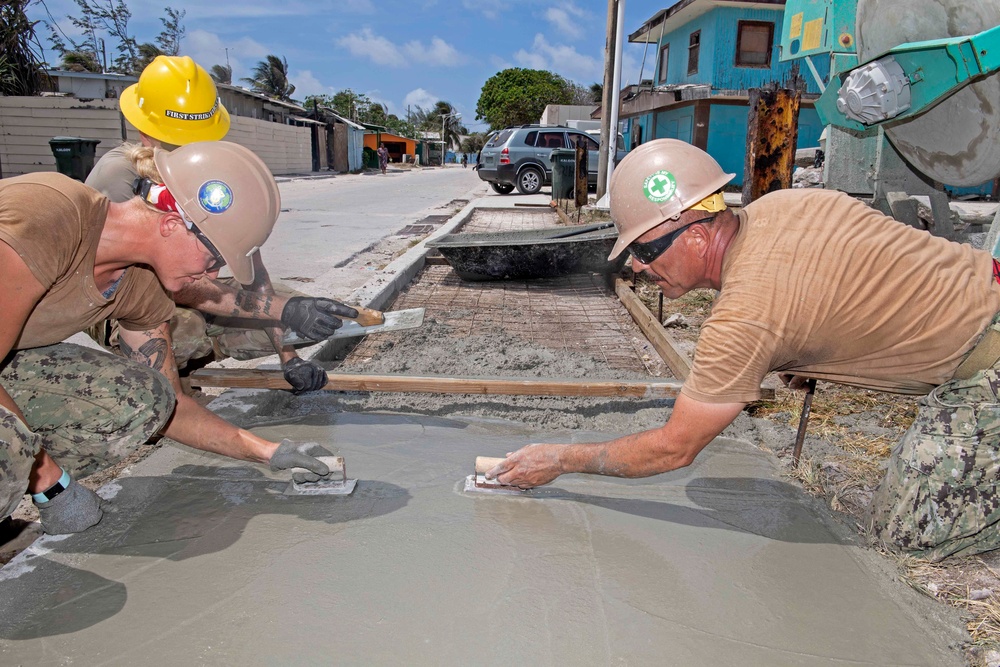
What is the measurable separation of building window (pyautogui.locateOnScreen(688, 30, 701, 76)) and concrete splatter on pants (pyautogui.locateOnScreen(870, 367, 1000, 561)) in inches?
840

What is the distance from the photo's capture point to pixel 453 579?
203 cm

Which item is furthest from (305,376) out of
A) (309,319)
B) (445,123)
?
(445,123)

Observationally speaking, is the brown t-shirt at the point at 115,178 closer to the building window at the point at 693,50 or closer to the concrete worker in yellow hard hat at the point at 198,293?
the concrete worker in yellow hard hat at the point at 198,293

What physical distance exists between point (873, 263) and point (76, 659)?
2346mm

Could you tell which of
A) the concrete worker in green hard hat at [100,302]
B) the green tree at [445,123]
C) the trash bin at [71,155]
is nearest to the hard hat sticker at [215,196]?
the concrete worker in green hard hat at [100,302]

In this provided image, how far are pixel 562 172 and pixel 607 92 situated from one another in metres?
1.59

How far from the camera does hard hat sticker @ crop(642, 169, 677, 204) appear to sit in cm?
199

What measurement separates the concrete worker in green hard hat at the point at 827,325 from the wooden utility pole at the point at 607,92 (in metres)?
10.2

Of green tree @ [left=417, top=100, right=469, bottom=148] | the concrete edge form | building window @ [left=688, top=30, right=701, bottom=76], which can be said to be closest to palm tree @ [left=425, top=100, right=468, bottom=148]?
green tree @ [left=417, top=100, right=469, bottom=148]

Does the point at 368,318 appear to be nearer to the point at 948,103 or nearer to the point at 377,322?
the point at 377,322

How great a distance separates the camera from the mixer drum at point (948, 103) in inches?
118

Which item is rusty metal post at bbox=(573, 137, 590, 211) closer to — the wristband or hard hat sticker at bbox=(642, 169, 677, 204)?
hard hat sticker at bbox=(642, 169, 677, 204)

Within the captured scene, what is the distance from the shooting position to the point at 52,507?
2.07 m

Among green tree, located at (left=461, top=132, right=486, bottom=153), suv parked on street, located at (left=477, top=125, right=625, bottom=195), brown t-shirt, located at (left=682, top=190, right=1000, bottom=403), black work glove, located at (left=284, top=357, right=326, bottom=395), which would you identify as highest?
green tree, located at (left=461, top=132, right=486, bottom=153)
